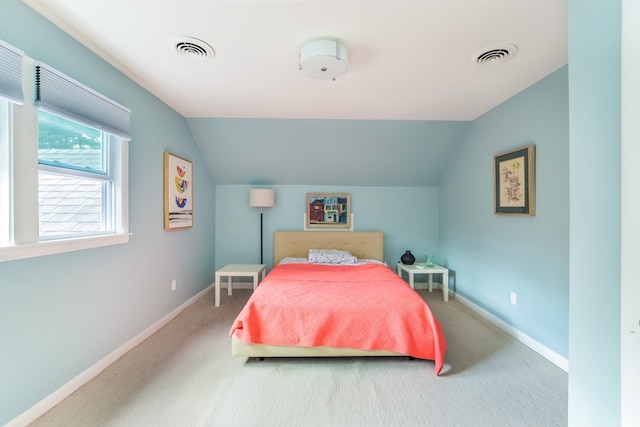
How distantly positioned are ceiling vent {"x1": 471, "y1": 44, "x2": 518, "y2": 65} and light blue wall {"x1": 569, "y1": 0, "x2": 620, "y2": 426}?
87 cm

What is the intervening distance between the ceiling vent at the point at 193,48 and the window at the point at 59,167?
678mm

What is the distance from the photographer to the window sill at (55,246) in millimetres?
1264

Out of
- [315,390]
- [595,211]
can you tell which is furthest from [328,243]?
[595,211]

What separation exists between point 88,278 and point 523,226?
3.60 m

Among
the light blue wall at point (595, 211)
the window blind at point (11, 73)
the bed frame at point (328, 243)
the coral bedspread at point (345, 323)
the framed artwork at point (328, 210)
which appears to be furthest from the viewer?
the framed artwork at point (328, 210)

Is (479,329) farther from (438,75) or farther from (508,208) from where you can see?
(438,75)

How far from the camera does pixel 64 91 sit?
1.54m

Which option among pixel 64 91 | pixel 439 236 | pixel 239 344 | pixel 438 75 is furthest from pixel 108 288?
pixel 439 236

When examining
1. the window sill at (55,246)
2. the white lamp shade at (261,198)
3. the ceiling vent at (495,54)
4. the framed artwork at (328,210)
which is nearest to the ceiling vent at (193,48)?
the window sill at (55,246)

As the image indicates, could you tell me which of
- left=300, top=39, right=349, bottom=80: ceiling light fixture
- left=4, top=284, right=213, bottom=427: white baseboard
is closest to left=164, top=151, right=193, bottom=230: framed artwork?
left=4, top=284, right=213, bottom=427: white baseboard

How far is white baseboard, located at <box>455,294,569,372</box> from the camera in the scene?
194 cm

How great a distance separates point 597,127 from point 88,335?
2947 mm

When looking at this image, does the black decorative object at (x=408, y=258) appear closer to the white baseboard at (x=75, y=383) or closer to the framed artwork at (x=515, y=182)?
the framed artwork at (x=515, y=182)

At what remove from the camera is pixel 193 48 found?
5.60 ft
